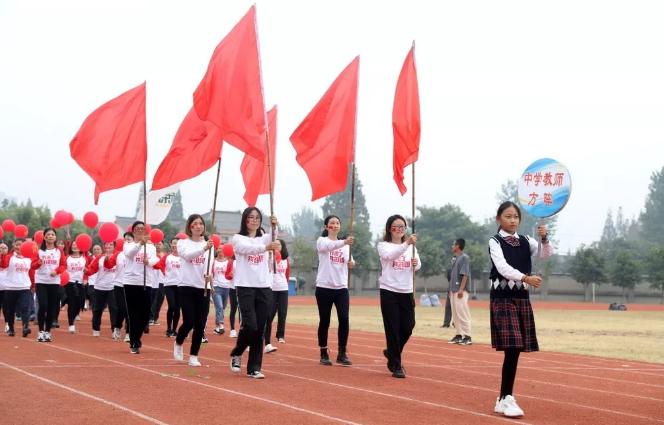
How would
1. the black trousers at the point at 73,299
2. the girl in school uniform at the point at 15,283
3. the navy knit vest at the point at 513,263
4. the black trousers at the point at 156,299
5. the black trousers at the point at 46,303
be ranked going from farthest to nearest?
the black trousers at the point at 156,299 → the black trousers at the point at 73,299 → the girl in school uniform at the point at 15,283 → the black trousers at the point at 46,303 → the navy knit vest at the point at 513,263

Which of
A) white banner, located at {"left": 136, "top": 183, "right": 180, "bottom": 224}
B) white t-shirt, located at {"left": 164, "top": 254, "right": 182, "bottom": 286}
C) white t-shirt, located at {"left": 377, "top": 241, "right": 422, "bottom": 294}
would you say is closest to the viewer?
white t-shirt, located at {"left": 377, "top": 241, "right": 422, "bottom": 294}

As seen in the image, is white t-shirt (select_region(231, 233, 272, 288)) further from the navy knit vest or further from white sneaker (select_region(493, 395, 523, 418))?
white sneaker (select_region(493, 395, 523, 418))

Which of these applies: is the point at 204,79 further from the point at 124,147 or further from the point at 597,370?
the point at 597,370

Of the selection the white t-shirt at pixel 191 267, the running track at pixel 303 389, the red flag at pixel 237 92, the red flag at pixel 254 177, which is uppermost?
the red flag at pixel 237 92

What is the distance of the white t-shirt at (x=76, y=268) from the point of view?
62.7 ft

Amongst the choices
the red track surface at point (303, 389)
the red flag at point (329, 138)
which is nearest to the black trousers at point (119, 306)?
the red track surface at point (303, 389)

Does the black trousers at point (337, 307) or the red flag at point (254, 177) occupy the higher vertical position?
the red flag at point (254, 177)

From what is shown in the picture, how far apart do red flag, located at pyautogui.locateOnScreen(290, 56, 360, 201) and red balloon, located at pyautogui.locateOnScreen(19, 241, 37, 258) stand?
20.0 ft

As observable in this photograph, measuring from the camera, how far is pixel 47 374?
33.4 ft

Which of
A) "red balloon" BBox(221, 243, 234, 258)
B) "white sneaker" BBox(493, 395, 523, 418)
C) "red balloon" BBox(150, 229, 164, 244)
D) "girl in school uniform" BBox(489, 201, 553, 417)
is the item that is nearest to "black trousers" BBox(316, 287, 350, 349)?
"girl in school uniform" BBox(489, 201, 553, 417)

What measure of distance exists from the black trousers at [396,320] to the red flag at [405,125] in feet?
4.54

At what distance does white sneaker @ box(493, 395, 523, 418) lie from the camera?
7.95 meters

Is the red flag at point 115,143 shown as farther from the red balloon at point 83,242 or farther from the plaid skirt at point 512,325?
the plaid skirt at point 512,325

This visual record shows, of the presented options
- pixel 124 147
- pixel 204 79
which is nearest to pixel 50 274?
pixel 124 147
